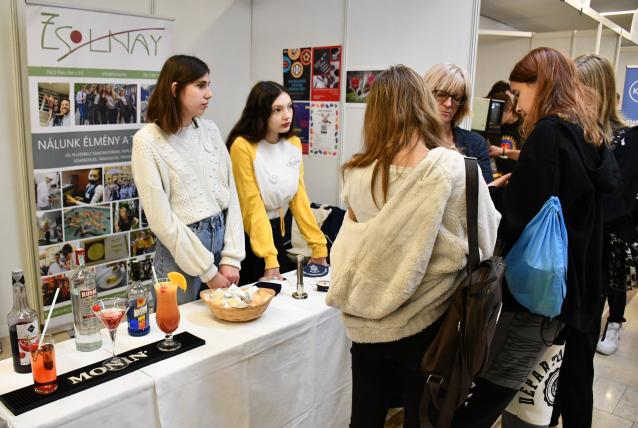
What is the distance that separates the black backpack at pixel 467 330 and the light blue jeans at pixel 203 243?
1050mm

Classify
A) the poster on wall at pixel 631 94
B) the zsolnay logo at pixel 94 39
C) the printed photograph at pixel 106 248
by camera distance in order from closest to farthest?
the zsolnay logo at pixel 94 39 < the printed photograph at pixel 106 248 < the poster on wall at pixel 631 94

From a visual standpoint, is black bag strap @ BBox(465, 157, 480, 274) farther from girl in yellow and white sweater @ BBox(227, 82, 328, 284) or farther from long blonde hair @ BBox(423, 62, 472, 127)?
girl in yellow and white sweater @ BBox(227, 82, 328, 284)

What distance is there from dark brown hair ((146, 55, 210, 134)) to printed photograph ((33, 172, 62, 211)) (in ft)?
4.95

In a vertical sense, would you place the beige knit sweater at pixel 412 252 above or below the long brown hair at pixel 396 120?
below

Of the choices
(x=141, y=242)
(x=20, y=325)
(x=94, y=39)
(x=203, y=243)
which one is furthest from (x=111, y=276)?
(x=20, y=325)

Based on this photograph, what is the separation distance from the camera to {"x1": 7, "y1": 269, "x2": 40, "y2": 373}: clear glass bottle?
52.6 inches

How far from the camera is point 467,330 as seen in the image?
3.89 ft

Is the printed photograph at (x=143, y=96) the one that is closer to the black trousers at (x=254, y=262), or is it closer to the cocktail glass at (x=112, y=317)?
the black trousers at (x=254, y=262)

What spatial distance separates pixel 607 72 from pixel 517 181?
2.04 ft

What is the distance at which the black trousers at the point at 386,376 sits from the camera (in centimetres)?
128

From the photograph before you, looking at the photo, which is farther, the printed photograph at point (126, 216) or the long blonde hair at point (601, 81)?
the printed photograph at point (126, 216)

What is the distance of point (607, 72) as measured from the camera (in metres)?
1.71

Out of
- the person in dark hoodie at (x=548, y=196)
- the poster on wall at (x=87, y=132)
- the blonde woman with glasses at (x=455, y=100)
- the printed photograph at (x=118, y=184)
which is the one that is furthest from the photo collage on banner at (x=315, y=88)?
the person in dark hoodie at (x=548, y=196)

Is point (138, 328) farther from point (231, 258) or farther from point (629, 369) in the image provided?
point (629, 369)
